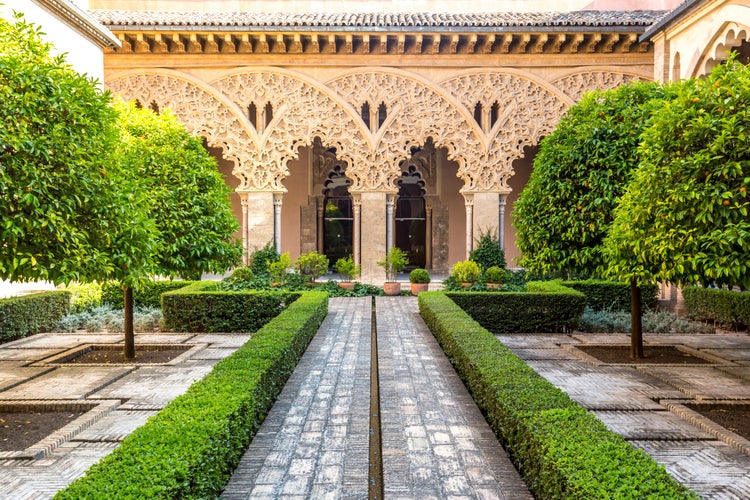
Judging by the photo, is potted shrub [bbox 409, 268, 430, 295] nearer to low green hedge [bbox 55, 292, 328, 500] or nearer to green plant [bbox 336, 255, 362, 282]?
green plant [bbox 336, 255, 362, 282]

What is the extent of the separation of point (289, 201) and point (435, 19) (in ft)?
23.6

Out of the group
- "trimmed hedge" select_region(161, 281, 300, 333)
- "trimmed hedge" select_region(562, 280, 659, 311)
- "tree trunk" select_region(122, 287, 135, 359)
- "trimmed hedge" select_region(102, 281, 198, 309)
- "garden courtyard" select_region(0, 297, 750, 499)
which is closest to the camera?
"garden courtyard" select_region(0, 297, 750, 499)

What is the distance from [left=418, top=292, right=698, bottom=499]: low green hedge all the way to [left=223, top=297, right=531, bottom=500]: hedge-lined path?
194 mm


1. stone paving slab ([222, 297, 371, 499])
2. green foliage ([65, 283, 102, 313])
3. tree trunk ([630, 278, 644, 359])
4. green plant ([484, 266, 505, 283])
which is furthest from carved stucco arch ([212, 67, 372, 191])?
tree trunk ([630, 278, 644, 359])

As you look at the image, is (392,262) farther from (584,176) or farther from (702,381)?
(702,381)

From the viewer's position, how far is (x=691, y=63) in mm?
11680

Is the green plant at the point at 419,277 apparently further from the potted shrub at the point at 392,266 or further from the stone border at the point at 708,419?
the stone border at the point at 708,419

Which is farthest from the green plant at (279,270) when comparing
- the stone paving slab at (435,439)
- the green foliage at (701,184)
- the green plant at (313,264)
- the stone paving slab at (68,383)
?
the green foliage at (701,184)

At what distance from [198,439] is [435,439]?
1.74m

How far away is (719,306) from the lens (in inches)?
394

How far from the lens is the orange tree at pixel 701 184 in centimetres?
431

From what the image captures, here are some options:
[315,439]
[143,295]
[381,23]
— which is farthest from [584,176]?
[143,295]

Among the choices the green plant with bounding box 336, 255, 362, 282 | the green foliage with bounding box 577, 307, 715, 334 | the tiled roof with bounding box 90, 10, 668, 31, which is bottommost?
the green foliage with bounding box 577, 307, 715, 334

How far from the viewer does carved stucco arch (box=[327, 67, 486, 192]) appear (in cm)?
1410
